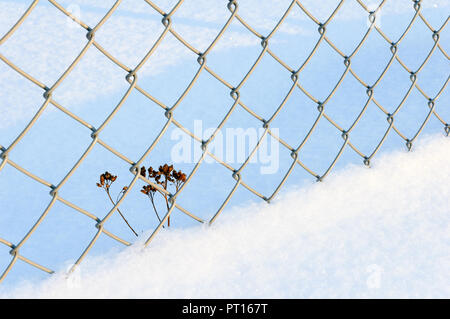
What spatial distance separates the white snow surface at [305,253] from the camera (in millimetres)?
1279

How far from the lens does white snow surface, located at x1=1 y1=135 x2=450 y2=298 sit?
50.4 inches

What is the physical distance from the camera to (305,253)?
1391 millimetres

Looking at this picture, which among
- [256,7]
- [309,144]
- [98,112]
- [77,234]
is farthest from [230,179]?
[256,7]

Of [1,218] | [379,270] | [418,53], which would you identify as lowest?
[379,270]

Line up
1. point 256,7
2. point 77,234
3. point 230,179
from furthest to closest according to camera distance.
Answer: point 256,7, point 230,179, point 77,234

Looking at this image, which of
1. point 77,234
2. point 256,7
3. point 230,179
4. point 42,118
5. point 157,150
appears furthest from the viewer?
point 256,7

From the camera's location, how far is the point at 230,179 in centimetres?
206

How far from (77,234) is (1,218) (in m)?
0.44
